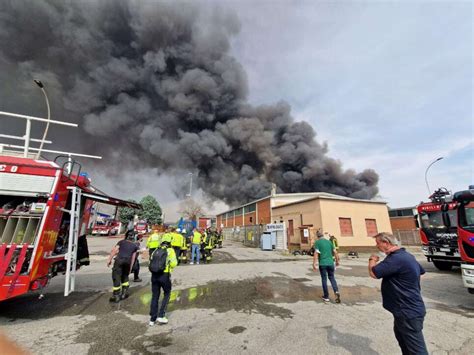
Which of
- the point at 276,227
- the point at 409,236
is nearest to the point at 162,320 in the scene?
the point at 276,227

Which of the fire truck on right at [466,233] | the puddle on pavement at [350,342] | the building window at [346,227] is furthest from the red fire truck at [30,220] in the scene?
the building window at [346,227]

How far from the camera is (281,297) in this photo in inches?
210

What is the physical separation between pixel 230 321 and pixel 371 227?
17806 mm

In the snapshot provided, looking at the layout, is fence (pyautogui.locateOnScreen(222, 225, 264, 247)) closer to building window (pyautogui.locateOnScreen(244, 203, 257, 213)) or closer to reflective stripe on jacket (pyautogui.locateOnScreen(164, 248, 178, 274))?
building window (pyautogui.locateOnScreen(244, 203, 257, 213))

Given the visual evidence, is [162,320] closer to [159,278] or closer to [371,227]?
[159,278]

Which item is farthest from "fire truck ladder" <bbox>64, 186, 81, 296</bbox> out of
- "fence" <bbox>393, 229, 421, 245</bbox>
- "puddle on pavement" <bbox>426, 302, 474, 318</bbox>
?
"fence" <bbox>393, 229, 421, 245</bbox>

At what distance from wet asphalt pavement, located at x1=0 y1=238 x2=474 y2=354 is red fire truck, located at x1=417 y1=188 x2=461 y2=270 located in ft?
8.02

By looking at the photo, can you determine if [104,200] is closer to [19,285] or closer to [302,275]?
[19,285]

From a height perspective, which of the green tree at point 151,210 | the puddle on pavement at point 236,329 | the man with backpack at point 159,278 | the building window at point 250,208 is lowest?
the puddle on pavement at point 236,329

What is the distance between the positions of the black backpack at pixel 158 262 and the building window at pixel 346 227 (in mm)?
15990

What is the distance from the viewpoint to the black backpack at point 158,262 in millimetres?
3678

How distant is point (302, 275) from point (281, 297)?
3.12 meters

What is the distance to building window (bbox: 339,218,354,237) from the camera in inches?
671

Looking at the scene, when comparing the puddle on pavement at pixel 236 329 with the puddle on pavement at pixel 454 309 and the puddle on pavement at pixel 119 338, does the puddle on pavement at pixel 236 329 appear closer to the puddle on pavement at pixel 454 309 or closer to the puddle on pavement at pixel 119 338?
the puddle on pavement at pixel 119 338
